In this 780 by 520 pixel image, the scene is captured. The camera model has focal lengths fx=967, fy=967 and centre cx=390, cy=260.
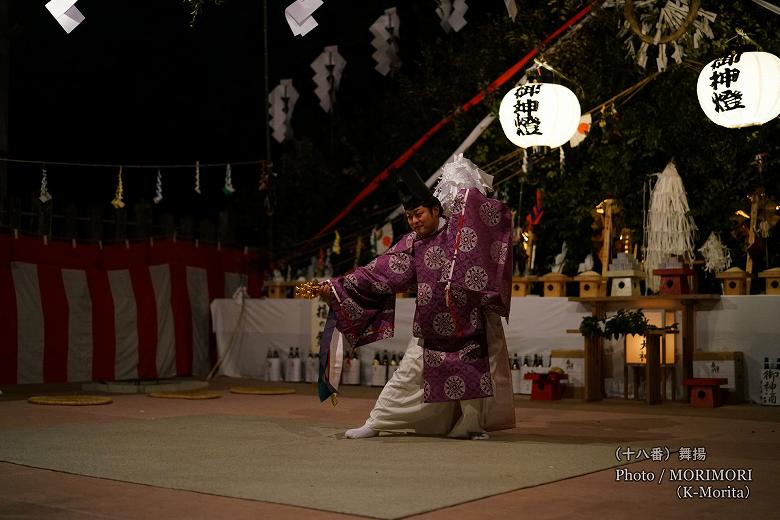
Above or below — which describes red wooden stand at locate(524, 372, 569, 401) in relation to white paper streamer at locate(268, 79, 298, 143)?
below

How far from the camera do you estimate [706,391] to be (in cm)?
772

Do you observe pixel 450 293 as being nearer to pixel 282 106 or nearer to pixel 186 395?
pixel 186 395

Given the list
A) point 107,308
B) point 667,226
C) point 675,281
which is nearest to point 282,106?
point 107,308

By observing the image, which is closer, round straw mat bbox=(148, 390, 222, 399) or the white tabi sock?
the white tabi sock

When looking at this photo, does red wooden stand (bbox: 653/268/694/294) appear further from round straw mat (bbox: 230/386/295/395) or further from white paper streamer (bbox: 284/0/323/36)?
white paper streamer (bbox: 284/0/323/36)

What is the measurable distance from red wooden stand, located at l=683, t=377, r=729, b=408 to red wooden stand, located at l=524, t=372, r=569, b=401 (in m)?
1.11

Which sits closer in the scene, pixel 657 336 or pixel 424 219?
pixel 424 219

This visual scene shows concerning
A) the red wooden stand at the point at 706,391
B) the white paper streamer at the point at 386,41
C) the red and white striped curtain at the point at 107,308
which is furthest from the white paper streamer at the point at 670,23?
the red and white striped curtain at the point at 107,308

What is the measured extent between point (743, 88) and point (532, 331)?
3.02 metres

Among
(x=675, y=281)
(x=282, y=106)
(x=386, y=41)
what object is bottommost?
(x=675, y=281)

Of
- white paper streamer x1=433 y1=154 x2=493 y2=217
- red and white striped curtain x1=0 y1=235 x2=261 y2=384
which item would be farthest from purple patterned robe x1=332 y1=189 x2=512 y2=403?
red and white striped curtain x1=0 y1=235 x2=261 y2=384

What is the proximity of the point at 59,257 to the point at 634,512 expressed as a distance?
772cm

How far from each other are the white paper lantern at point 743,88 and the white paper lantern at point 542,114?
116 centimetres

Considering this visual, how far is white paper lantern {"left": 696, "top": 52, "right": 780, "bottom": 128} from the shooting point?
7.03m
